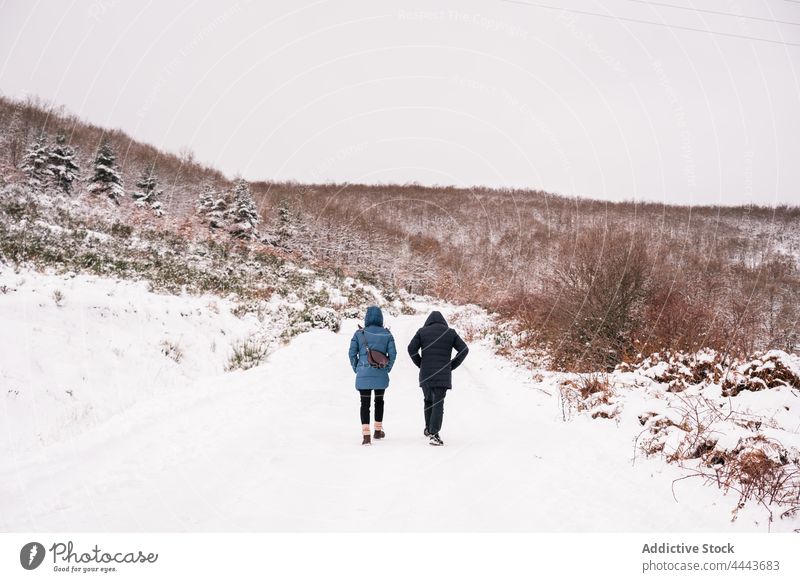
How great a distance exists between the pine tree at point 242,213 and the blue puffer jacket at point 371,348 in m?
23.9

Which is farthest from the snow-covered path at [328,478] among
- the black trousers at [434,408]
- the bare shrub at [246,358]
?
the bare shrub at [246,358]

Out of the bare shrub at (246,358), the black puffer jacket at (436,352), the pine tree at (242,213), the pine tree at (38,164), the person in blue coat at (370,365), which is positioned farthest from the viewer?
the pine tree at (242,213)

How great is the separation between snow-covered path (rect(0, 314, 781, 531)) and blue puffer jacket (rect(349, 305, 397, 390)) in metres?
0.79

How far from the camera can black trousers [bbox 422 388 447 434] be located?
5809 millimetres

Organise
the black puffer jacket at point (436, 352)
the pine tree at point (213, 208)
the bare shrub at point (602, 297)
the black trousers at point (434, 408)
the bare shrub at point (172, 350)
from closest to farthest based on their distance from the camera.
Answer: the black trousers at point (434, 408) → the black puffer jacket at point (436, 352) → the bare shrub at point (172, 350) → the bare shrub at point (602, 297) → the pine tree at point (213, 208)

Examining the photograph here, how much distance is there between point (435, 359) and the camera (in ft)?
20.2

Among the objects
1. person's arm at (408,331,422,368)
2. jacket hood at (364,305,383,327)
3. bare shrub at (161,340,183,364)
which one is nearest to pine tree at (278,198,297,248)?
bare shrub at (161,340,183,364)

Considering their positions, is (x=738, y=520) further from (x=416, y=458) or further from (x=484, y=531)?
(x=416, y=458)

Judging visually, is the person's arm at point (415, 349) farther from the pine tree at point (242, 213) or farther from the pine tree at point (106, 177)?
the pine tree at point (106, 177)

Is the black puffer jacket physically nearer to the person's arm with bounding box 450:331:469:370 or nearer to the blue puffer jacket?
the person's arm with bounding box 450:331:469:370

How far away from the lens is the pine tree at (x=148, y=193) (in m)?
27.3

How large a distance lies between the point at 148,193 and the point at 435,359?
2839cm

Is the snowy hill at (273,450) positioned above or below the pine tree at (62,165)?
below

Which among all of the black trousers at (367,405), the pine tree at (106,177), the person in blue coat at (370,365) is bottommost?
the black trousers at (367,405)
